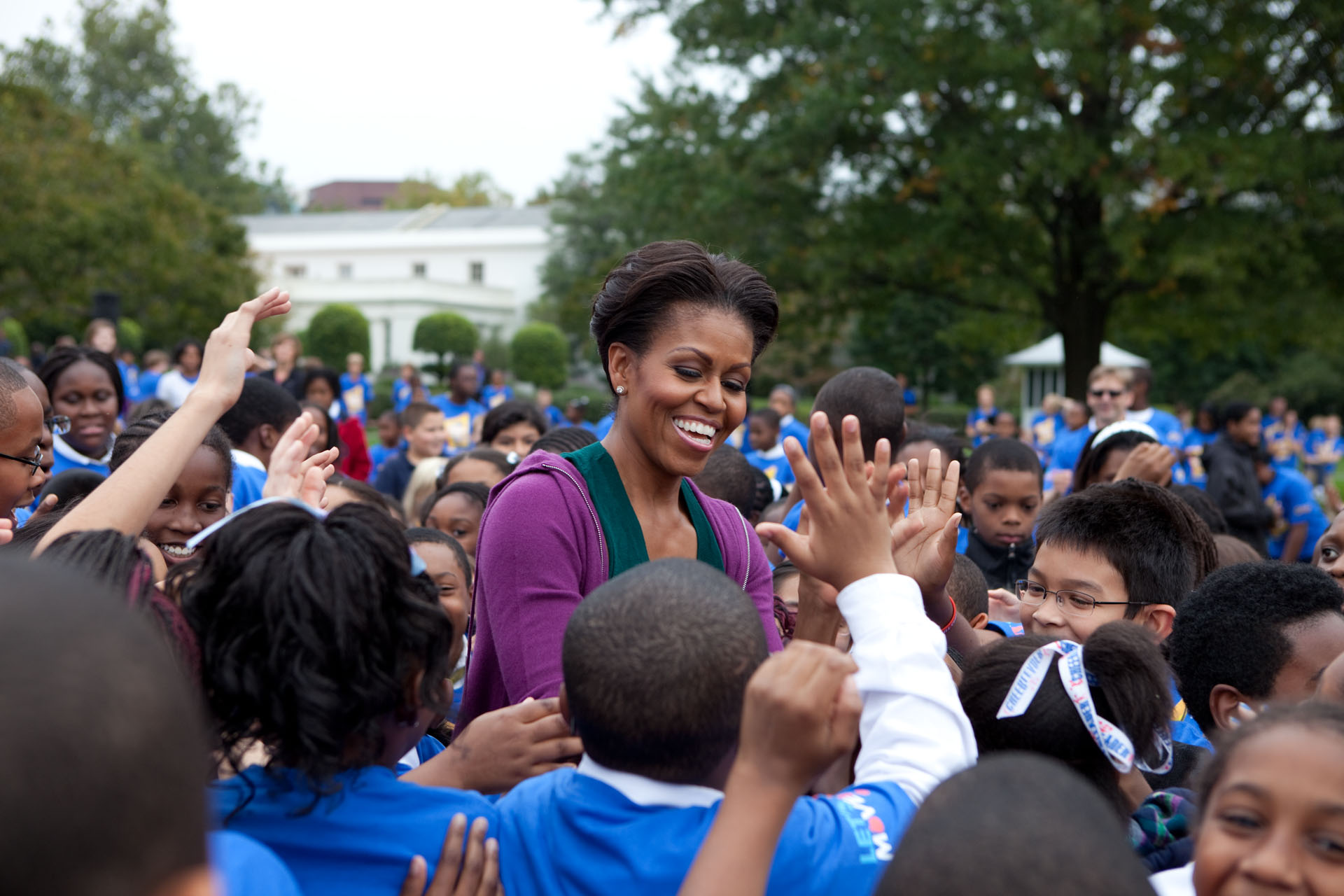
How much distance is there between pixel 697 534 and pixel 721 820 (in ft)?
3.86

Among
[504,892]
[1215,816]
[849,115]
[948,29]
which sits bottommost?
[504,892]

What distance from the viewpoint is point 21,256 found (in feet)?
79.4

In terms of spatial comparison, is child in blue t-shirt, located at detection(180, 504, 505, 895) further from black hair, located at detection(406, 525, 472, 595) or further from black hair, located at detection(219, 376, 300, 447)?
black hair, located at detection(219, 376, 300, 447)

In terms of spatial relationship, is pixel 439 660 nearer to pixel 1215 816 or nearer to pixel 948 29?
pixel 1215 816

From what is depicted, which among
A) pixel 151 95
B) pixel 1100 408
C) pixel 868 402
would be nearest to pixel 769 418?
pixel 1100 408

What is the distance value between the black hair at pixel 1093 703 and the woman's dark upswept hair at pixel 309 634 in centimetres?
114

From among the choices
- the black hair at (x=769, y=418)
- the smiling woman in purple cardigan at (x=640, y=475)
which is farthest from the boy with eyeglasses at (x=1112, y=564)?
the black hair at (x=769, y=418)

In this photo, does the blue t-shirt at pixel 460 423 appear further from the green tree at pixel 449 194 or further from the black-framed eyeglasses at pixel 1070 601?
the green tree at pixel 449 194

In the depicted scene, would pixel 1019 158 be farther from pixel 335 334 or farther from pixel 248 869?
pixel 335 334

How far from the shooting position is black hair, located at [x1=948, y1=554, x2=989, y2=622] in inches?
144

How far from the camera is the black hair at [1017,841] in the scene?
1180 millimetres

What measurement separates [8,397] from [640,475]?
84.5 inches

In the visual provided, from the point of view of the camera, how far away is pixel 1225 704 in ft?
9.27

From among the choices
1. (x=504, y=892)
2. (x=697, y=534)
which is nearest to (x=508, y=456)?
(x=697, y=534)
